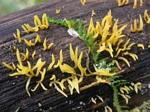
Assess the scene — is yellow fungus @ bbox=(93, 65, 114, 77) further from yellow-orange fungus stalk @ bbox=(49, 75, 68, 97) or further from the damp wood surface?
yellow-orange fungus stalk @ bbox=(49, 75, 68, 97)

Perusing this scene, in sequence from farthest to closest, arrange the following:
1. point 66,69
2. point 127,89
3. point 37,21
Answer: point 37,21 < point 127,89 < point 66,69

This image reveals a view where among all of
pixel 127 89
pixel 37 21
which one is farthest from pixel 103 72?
pixel 37 21

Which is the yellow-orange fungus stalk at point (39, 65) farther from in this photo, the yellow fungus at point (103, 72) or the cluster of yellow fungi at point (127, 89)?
the cluster of yellow fungi at point (127, 89)

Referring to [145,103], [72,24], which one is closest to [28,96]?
[72,24]

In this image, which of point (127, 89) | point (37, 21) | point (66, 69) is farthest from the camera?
point (37, 21)

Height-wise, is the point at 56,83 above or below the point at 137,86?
above

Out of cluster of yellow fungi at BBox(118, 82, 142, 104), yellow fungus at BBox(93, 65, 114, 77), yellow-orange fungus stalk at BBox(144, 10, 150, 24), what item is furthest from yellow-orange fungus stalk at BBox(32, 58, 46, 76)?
yellow-orange fungus stalk at BBox(144, 10, 150, 24)

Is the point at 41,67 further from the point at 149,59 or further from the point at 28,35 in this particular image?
the point at 149,59

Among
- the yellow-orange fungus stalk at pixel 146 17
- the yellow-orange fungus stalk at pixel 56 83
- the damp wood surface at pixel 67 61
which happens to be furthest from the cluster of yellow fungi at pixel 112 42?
the yellow-orange fungus stalk at pixel 56 83

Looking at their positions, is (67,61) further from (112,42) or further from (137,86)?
(137,86)

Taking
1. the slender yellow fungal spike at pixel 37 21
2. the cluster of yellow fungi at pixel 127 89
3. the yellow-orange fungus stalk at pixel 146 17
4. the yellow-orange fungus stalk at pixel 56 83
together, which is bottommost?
the cluster of yellow fungi at pixel 127 89
